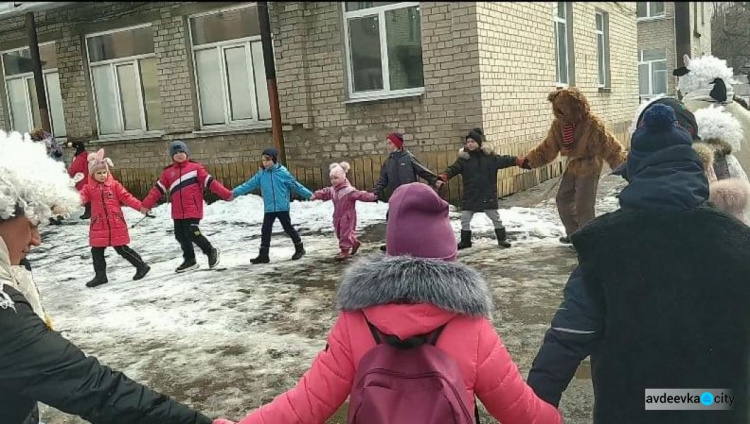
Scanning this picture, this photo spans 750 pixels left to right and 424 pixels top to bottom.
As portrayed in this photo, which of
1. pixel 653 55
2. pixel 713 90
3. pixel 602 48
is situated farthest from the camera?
pixel 653 55

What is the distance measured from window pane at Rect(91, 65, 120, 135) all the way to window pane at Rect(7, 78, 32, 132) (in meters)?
2.50

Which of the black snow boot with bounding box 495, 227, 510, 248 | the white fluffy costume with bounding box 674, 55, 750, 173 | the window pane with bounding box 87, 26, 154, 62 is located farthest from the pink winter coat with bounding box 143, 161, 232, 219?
the window pane with bounding box 87, 26, 154, 62

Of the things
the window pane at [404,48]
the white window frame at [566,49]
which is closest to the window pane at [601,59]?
the white window frame at [566,49]

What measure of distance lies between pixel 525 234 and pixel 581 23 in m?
6.78

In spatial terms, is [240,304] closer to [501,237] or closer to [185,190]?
[185,190]

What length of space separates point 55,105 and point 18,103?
1.42m

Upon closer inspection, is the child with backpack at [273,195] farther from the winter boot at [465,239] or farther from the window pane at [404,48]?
the window pane at [404,48]

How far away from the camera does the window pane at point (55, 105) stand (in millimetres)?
13580

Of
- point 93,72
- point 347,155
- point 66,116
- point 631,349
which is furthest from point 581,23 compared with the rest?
point 631,349

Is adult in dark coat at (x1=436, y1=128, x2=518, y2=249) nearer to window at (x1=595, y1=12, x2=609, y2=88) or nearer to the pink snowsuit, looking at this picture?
the pink snowsuit

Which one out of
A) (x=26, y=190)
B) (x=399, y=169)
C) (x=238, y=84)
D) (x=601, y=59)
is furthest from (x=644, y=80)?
(x=26, y=190)

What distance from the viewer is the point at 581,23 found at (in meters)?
12.5

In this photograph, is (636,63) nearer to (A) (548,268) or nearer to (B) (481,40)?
(B) (481,40)

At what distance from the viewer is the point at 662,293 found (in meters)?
1.70
